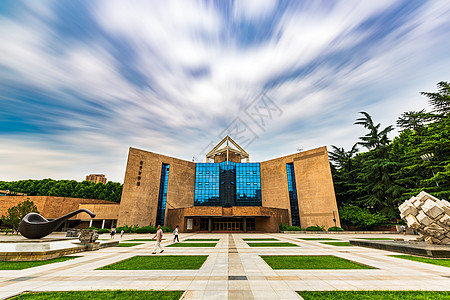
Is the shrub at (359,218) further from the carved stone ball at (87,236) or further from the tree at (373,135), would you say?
the carved stone ball at (87,236)

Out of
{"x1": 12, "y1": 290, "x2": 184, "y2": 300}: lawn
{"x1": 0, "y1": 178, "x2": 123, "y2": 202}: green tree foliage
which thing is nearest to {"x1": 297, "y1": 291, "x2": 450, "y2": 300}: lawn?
{"x1": 12, "y1": 290, "x2": 184, "y2": 300}: lawn

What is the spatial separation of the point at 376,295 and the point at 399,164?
4025 cm

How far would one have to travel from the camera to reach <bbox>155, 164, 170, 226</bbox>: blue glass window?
144ft

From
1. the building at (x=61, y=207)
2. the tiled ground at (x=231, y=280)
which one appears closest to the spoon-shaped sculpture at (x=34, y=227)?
the tiled ground at (x=231, y=280)

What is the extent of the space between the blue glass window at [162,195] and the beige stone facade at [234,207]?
647 mm

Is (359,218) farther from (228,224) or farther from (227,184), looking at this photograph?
(227,184)

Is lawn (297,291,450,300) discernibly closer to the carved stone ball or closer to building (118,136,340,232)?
the carved stone ball

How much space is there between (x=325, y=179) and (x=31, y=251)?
4362cm

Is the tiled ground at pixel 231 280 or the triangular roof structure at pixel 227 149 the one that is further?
the triangular roof structure at pixel 227 149

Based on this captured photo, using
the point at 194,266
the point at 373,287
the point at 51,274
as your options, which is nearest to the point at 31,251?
the point at 51,274

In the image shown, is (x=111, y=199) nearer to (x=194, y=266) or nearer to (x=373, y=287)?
(x=194, y=266)

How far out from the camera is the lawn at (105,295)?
5.21 m

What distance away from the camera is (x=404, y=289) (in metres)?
5.95

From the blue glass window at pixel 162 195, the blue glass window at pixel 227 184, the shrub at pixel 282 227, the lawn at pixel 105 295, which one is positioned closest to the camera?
the lawn at pixel 105 295
